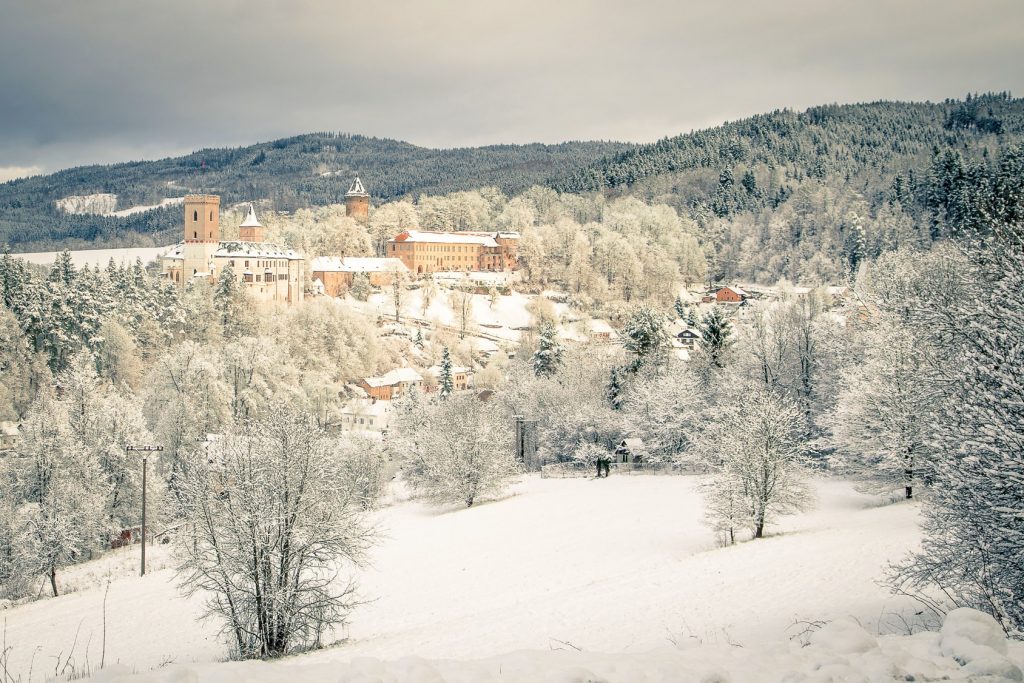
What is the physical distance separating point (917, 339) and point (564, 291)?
94.4m

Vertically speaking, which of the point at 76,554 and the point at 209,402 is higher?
the point at 209,402

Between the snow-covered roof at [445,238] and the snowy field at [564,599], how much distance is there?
92.5m

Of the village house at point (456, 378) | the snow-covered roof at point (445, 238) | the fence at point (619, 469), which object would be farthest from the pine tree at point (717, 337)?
the snow-covered roof at point (445, 238)

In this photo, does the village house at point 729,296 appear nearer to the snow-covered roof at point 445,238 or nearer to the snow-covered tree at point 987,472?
the snow-covered roof at point 445,238

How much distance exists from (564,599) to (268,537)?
295 inches

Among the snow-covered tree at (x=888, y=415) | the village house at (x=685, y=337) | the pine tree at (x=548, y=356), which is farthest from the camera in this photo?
the village house at (x=685, y=337)

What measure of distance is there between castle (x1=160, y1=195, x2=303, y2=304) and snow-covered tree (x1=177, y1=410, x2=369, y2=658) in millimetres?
77737

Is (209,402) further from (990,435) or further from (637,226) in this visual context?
(637,226)

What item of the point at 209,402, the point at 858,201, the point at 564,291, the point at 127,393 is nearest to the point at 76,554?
the point at 209,402

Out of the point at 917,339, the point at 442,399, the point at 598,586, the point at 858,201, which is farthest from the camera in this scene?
the point at 858,201

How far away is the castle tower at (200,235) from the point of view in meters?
95.2

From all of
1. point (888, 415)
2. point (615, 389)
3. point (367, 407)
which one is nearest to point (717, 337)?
point (615, 389)

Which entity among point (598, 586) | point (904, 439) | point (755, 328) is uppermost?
point (755, 328)

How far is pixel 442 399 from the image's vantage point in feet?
217
